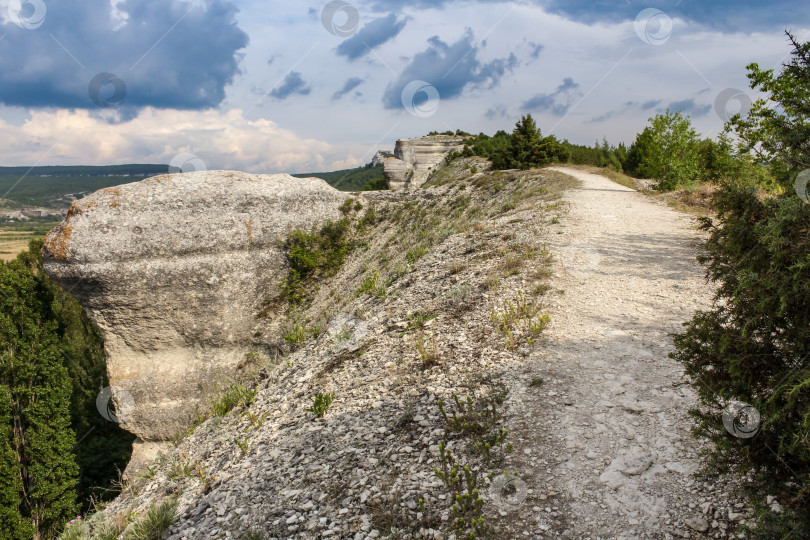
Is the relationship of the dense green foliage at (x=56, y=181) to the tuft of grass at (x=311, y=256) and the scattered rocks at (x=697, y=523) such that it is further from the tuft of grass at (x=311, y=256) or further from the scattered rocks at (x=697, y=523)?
the scattered rocks at (x=697, y=523)

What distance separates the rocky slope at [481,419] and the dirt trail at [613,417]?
2 cm

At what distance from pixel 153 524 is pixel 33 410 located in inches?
495

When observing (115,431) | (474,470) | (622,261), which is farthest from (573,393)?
(115,431)

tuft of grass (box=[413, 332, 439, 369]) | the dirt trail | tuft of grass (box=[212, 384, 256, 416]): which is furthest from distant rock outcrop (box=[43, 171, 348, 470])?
the dirt trail

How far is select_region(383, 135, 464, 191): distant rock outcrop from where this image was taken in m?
46.2

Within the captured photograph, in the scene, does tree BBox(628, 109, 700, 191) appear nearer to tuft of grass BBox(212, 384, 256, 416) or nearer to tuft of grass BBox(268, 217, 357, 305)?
tuft of grass BBox(268, 217, 357, 305)

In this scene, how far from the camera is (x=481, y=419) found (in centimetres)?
559

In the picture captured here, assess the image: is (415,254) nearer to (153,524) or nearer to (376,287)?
(376,287)

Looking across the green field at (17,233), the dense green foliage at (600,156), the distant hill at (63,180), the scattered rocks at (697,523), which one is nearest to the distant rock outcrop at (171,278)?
the scattered rocks at (697,523)

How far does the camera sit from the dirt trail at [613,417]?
158 inches

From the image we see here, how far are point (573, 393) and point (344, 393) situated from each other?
3703mm

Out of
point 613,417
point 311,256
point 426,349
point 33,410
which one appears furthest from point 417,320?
point 33,410

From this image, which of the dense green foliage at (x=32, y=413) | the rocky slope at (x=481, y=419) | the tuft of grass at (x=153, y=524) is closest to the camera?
the rocky slope at (x=481, y=419)

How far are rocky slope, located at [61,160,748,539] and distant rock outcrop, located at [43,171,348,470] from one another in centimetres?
476
